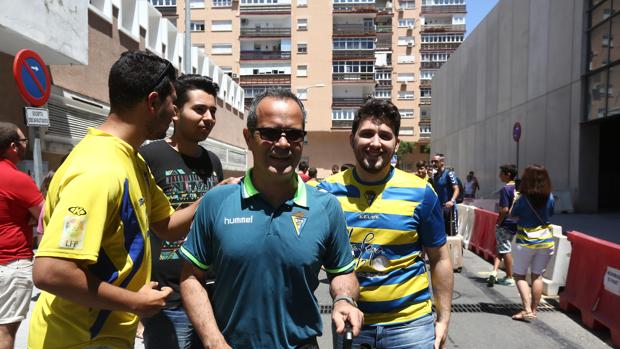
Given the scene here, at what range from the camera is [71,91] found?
11570mm

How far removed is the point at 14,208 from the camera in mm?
3430

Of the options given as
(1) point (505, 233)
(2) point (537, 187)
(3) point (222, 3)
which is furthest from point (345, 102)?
(2) point (537, 187)

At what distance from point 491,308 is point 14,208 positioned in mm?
5637

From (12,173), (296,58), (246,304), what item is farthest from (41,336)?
(296,58)

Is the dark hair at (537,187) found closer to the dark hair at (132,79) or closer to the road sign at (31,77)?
the dark hair at (132,79)

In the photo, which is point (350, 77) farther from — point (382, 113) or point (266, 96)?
point (266, 96)

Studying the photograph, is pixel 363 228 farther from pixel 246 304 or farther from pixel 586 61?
pixel 586 61

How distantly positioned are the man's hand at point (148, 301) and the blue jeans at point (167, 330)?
78cm

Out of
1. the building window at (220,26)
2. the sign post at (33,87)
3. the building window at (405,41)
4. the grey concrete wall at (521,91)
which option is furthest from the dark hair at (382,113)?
the building window at (405,41)

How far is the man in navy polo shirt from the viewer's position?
5.97ft

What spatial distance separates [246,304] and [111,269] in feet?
1.77

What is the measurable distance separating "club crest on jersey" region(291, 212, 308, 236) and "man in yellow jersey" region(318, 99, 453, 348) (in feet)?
3.10

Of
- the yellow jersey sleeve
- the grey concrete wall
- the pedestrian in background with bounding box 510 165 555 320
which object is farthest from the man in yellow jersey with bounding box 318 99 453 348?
the grey concrete wall

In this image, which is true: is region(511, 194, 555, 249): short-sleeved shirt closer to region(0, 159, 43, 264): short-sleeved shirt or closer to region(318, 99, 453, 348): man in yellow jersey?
region(318, 99, 453, 348): man in yellow jersey
